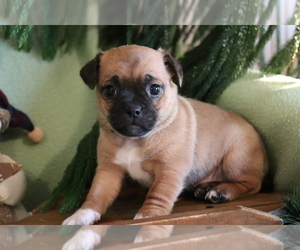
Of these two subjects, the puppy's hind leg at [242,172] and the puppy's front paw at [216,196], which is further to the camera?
the puppy's hind leg at [242,172]

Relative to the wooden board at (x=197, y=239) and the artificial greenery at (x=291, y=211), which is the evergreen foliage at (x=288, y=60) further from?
the wooden board at (x=197, y=239)

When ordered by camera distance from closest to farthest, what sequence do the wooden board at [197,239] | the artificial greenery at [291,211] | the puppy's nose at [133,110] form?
the wooden board at [197,239] < the artificial greenery at [291,211] < the puppy's nose at [133,110]

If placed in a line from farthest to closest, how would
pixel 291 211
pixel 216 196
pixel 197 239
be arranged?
pixel 216 196
pixel 291 211
pixel 197 239

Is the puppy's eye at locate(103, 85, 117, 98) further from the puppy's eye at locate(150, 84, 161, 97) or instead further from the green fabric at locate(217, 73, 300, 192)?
the green fabric at locate(217, 73, 300, 192)

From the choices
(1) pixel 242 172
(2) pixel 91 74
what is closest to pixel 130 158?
(2) pixel 91 74

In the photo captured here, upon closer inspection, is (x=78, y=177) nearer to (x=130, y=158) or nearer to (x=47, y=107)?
(x=130, y=158)

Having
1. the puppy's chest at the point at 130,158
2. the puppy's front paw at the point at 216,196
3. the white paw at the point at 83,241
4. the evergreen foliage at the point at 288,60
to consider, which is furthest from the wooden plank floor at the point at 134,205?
the evergreen foliage at the point at 288,60

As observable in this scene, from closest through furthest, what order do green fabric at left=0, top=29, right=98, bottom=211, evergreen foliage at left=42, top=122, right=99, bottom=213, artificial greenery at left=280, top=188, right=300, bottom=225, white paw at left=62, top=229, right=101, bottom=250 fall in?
white paw at left=62, top=229, right=101, bottom=250 → artificial greenery at left=280, top=188, right=300, bottom=225 → evergreen foliage at left=42, top=122, right=99, bottom=213 → green fabric at left=0, top=29, right=98, bottom=211

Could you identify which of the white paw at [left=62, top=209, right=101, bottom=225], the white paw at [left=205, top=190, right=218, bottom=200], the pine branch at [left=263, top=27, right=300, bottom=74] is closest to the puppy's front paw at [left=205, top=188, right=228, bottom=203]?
the white paw at [left=205, top=190, right=218, bottom=200]
